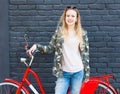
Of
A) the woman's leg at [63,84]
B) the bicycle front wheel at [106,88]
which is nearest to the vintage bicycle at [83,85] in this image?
the bicycle front wheel at [106,88]

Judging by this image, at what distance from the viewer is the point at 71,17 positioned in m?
5.93

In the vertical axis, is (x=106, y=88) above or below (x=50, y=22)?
below

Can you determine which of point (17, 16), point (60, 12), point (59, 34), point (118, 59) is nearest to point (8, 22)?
point (17, 16)

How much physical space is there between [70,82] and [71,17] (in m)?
0.92

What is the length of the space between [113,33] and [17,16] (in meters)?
1.60

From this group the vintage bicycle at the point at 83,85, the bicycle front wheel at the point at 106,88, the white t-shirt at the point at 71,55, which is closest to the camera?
the white t-shirt at the point at 71,55

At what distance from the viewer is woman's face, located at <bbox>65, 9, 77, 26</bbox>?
19.4ft

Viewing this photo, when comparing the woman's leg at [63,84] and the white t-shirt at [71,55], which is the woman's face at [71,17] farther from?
the woman's leg at [63,84]

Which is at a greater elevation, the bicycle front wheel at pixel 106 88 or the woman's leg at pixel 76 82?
the woman's leg at pixel 76 82

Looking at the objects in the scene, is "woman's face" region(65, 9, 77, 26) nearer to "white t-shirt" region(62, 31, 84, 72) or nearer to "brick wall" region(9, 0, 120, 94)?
"white t-shirt" region(62, 31, 84, 72)

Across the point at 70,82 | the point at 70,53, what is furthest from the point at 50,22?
the point at 70,82

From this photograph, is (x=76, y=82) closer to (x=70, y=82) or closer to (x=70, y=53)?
(x=70, y=82)

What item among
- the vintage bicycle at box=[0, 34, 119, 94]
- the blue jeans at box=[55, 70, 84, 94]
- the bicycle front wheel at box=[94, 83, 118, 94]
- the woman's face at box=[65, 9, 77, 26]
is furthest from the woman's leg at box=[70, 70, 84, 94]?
the woman's face at box=[65, 9, 77, 26]

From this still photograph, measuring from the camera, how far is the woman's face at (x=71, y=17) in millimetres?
5918
